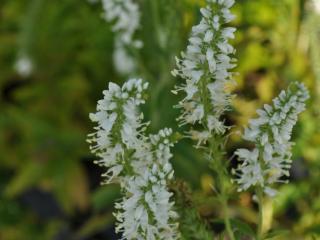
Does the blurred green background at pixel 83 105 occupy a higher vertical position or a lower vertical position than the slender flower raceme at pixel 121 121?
higher

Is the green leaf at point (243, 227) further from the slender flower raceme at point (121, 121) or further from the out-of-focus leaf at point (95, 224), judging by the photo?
the out-of-focus leaf at point (95, 224)

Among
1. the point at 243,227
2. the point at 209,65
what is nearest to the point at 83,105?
the point at 243,227

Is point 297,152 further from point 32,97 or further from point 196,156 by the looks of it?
point 32,97

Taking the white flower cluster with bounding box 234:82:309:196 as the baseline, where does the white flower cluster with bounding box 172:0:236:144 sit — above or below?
above

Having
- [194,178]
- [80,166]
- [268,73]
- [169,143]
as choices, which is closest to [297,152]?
[194,178]

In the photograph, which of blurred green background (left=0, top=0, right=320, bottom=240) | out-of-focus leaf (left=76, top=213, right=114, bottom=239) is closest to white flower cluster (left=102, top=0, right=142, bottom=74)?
blurred green background (left=0, top=0, right=320, bottom=240)

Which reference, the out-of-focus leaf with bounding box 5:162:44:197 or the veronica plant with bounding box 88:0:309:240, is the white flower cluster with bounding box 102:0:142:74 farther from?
the out-of-focus leaf with bounding box 5:162:44:197

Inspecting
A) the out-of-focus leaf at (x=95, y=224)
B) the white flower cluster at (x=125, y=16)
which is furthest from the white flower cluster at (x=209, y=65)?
the out-of-focus leaf at (x=95, y=224)

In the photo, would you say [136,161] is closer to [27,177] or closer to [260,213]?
[260,213]
